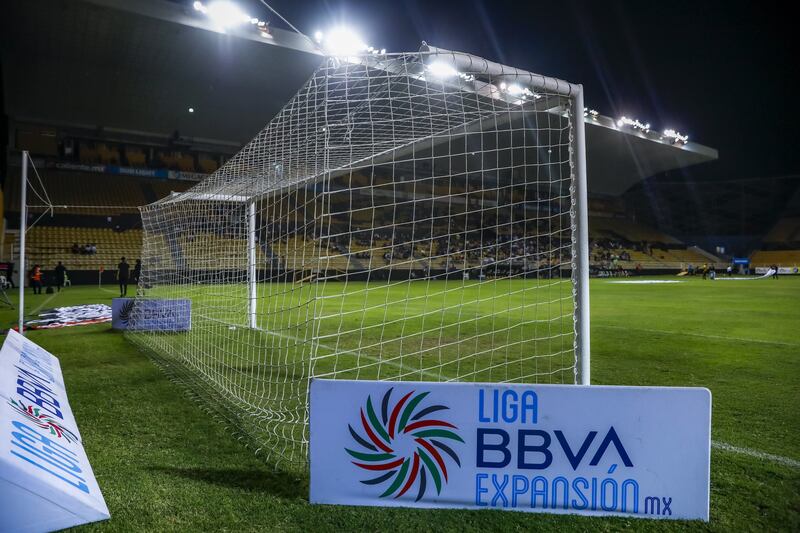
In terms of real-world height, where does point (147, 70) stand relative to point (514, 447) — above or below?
above

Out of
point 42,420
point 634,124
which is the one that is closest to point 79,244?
point 42,420

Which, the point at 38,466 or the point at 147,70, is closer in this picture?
the point at 38,466

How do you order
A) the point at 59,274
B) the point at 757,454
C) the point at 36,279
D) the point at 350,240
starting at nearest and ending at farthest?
the point at 757,454
the point at 350,240
the point at 36,279
the point at 59,274

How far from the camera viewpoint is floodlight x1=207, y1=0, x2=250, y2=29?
61.2 ft

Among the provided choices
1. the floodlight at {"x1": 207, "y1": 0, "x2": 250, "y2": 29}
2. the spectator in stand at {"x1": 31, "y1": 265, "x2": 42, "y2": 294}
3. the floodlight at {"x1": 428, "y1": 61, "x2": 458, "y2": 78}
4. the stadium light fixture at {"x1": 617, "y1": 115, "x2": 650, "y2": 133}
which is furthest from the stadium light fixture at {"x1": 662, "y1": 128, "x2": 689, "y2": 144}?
the floodlight at {"x1": 428, "y1": 61, "x2": 458, "y2": 78}

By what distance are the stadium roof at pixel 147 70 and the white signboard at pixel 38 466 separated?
18469 millimetres

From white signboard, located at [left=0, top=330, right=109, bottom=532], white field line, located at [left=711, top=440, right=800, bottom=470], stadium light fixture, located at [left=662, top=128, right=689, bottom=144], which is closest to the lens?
white signboard, located at [left=0, top=330, right=109, bottom=532]

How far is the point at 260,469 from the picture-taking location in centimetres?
310

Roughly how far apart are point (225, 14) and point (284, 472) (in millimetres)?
19498

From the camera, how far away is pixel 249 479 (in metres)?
2.95

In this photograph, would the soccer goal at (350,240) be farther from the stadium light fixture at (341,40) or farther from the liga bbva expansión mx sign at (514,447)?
the stadium light fixture at (341,40)

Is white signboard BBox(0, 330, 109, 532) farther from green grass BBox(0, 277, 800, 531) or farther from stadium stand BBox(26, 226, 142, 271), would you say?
stadium stand BBox(26, 226, 142, 271)

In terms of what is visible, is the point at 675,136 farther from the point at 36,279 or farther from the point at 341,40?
the point at 36,279

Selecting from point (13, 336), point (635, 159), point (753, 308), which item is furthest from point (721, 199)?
point (13, 336)
